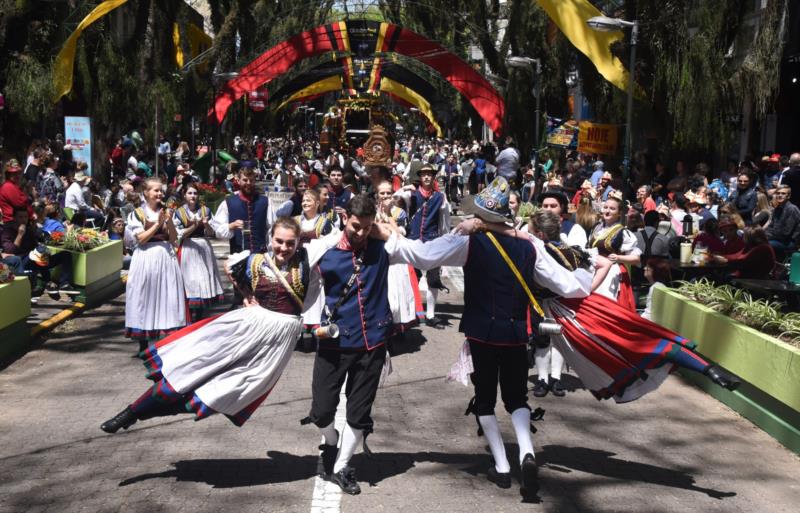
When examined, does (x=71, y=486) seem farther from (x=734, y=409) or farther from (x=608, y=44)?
(x=608, y=44)

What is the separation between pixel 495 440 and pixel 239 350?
1737mm

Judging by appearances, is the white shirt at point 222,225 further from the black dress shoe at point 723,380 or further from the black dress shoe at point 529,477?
the black dress shoe at point 723,380

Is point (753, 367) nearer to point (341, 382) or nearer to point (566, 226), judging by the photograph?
point (566, 226)

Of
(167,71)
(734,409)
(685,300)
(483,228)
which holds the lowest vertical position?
(734,409)

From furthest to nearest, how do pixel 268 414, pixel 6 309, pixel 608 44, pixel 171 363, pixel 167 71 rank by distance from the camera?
pixel 167 71 → pixel 608 44 → pixel 6 309 → pixel 268 414 → pixel 171 363

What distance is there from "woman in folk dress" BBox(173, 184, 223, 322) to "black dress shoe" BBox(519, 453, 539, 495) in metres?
5.52

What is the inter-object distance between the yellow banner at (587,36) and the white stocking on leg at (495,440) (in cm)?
1467

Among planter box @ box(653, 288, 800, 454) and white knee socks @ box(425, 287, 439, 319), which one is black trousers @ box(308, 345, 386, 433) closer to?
planter box @ box(653, 288, 800, 454)

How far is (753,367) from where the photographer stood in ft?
28.1

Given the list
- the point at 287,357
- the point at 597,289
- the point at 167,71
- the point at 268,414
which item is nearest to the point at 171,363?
the point at 287,357

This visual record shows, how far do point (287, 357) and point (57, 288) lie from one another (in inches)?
307

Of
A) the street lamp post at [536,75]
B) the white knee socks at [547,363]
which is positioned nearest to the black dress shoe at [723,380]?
the white knee socks at [547,363]

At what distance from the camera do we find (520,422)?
657 cm

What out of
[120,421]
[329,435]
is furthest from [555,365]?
[120,421]
